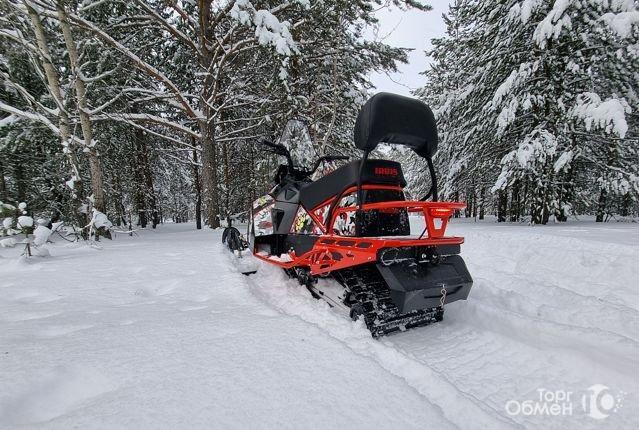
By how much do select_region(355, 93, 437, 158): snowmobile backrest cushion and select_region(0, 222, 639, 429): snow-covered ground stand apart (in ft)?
5.24

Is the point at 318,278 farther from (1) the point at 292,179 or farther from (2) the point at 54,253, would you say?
(2) the point at 54,253

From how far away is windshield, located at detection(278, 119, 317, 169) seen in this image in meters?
4.79

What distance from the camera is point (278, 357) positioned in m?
1.72

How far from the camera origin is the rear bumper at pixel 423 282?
244cm

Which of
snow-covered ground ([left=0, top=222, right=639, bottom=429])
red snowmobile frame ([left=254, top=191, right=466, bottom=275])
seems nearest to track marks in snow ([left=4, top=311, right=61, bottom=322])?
snow-covered ground ([left=0, top=222, right=639, bottom=429])

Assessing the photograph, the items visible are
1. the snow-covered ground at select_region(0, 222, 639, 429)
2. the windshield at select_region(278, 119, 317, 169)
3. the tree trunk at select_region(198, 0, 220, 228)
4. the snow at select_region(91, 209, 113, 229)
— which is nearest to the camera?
the snow-covered ground at select_region(0, 222, 639, 429)

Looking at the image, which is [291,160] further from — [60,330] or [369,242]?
[60,330]

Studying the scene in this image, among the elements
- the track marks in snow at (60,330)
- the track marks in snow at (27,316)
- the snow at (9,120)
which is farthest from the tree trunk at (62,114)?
the track marks in snow at (60,330)

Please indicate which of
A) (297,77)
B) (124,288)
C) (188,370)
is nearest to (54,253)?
(124,288)

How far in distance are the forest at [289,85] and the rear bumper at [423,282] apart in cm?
284

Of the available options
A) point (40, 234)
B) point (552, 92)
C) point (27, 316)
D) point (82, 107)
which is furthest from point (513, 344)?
point (552, 92)

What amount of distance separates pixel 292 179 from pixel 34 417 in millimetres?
3521

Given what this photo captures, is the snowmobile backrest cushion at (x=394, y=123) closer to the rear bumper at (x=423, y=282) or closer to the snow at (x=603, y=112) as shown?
the rear bumper at (x=423, y=282)

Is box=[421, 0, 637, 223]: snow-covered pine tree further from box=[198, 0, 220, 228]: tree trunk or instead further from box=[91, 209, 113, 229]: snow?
box=[91, 209, 113, 229]: snow
